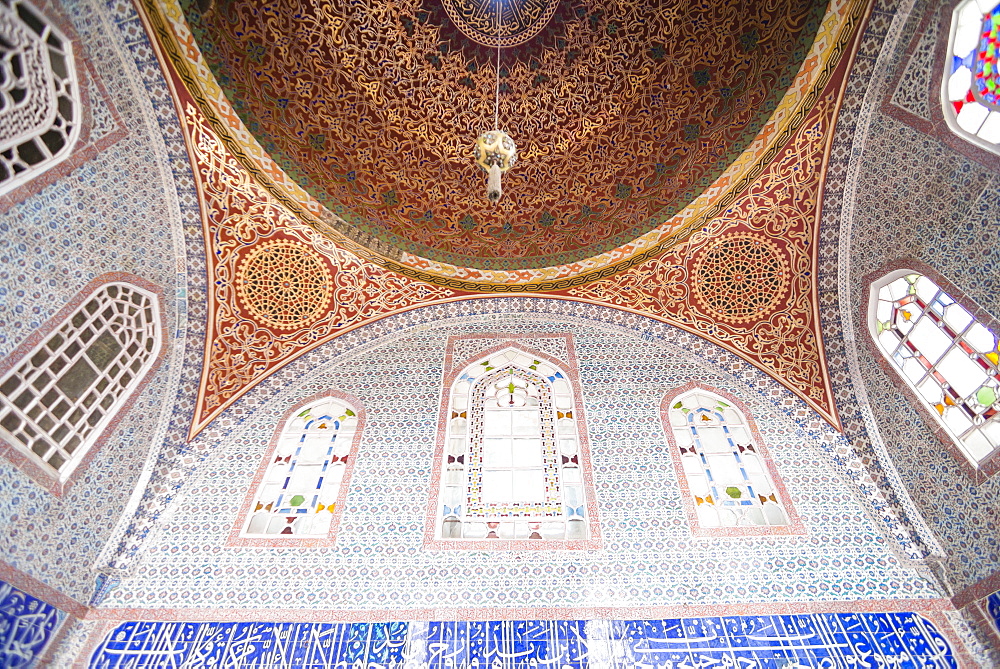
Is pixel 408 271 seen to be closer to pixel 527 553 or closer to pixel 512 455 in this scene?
pixel 512 455

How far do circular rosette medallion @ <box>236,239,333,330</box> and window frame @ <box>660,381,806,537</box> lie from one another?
11.7ft

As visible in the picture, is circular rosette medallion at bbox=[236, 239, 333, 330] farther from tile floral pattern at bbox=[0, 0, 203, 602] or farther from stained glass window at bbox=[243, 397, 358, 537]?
stained glass window at bbox=[243, 397, 358, 537]

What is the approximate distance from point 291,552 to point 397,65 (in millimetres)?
4701

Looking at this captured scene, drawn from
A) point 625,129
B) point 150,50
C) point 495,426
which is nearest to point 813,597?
point 495,426

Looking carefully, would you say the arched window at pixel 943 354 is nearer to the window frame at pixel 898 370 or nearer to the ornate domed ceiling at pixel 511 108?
the window frame at pixel 898 370

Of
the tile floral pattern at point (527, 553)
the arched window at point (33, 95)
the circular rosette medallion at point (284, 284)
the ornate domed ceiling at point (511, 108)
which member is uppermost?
the ornate domed ceiling at point (511, 108)

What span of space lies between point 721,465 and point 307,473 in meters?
3.42

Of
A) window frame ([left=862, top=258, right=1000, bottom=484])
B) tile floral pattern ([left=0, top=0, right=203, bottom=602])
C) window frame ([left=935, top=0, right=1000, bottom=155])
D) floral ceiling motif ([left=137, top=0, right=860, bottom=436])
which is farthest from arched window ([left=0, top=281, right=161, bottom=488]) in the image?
Result: window frame ([left=935, top=0, right=1000, bottom=155])

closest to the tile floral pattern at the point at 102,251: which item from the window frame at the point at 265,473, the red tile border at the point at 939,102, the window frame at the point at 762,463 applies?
the window frame at the point at 265,473

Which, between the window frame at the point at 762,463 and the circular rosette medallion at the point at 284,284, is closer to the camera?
the window frame at the point at 762,463

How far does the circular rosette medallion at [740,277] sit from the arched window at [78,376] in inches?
204

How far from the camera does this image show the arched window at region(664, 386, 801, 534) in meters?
4.19

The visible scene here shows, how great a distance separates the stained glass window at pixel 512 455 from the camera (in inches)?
167

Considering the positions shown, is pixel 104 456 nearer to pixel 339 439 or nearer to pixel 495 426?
pixel 339 439
